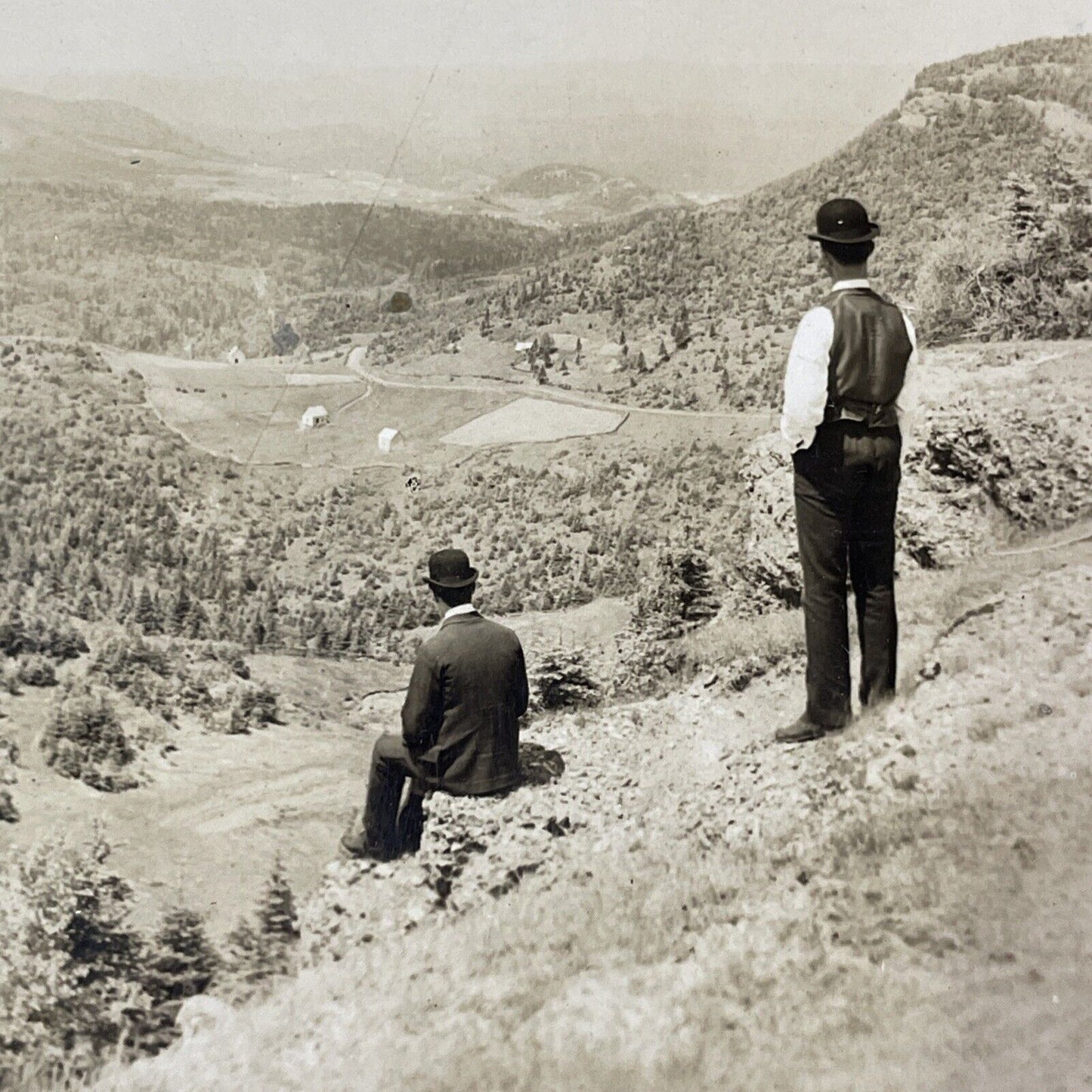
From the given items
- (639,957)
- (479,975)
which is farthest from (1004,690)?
(479,975)

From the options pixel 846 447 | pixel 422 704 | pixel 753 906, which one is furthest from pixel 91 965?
pixel 846 447

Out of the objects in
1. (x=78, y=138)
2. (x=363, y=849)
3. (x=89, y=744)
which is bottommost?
(x=89, y=744)

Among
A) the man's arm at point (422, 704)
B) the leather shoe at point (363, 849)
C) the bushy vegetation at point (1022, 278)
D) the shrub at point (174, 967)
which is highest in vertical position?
the bushy vegetation at point (1022, 278)

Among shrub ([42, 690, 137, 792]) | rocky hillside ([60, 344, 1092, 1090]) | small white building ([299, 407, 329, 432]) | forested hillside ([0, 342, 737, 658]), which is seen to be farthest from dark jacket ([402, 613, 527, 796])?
small white building ([299, 407, 329, 432])

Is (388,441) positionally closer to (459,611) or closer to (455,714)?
(459,611)

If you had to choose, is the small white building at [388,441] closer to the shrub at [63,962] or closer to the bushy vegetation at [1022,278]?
the bushy vegetation at [1022,278]

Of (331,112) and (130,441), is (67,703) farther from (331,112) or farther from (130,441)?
(331,112)

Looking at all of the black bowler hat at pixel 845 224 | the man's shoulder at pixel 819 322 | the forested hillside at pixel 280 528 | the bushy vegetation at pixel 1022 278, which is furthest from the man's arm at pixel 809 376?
the forested hillside at pixel 280 528
